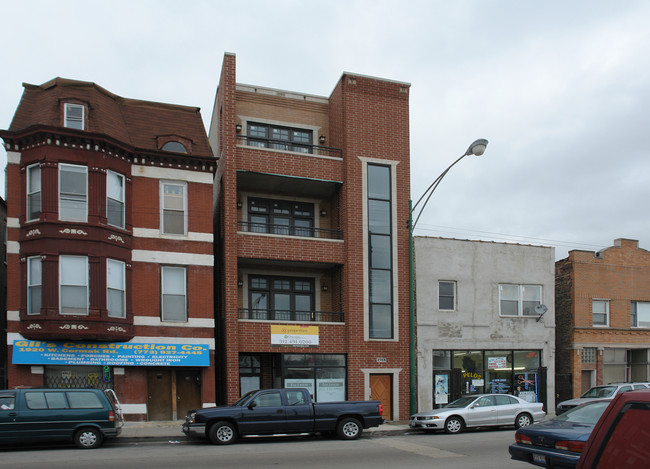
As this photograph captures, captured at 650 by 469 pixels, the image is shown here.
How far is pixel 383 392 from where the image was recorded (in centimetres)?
2397

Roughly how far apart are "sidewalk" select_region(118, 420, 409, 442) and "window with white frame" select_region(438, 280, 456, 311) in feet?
17.8

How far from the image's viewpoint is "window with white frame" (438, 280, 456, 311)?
25625 millimetres

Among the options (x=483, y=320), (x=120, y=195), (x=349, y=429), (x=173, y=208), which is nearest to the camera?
(x=349, y=429)

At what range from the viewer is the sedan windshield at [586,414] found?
1112 centimetres

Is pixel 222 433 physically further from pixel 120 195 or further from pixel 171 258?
pixel 120 195

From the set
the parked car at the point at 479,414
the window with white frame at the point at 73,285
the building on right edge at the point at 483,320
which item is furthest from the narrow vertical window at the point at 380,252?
the window with white frame at the point at 73,285

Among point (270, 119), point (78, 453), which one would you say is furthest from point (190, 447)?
point (270, 119)

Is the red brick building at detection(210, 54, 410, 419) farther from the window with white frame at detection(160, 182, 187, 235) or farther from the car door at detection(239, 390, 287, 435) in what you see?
the car door at detection(239, 390, 287, 435)

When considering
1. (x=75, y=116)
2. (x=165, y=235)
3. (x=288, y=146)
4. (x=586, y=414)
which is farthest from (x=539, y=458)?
(x=288, y=146)

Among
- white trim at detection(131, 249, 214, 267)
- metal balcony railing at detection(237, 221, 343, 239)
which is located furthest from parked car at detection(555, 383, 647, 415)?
white trim at detection(131, 249, 214, 267)

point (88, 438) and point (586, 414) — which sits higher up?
point (586, 414)

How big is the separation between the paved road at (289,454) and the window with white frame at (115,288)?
4.85 meters

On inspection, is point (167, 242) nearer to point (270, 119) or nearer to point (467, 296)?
point (270, 119)

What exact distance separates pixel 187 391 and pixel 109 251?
5.49m
